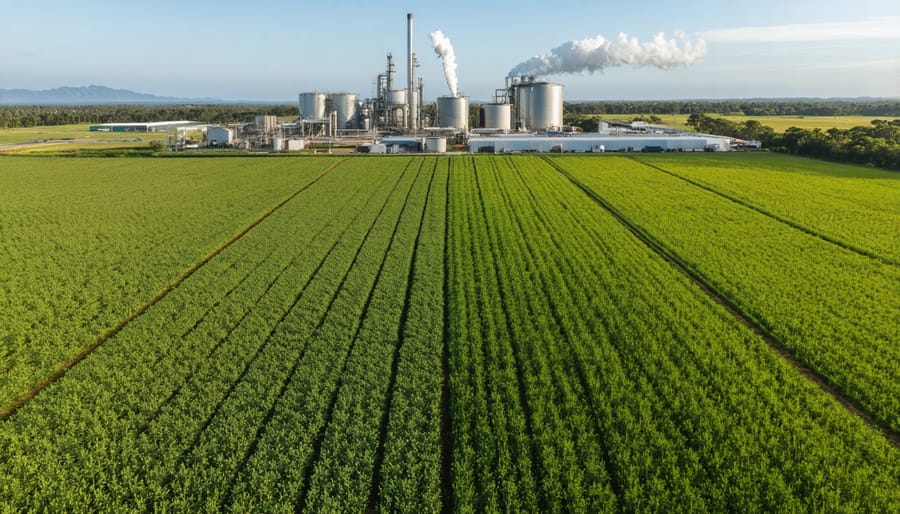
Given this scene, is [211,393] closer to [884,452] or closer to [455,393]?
[455,393]

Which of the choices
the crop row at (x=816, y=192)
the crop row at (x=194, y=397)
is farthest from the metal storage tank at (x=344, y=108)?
the crop row at (x=194, y=397)

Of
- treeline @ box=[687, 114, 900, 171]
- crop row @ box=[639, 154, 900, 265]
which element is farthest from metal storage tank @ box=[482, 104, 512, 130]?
treeline @ box=[687, 114, 900, 171]

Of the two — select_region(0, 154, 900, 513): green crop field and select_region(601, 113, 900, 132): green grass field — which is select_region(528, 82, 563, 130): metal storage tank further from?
select_region(0, 154, 900, 513): green crop field

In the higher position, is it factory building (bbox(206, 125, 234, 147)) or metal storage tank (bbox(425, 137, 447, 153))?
factory building (bbox(206, 125, 234, 147))

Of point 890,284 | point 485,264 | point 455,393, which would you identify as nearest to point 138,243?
point 485,264

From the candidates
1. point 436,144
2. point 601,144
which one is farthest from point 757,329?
point 601,144

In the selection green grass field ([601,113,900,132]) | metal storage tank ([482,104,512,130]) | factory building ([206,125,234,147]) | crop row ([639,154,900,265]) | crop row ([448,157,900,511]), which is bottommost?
crop row ([448,157,900,511])

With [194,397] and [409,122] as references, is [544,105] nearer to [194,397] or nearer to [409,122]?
[409,122]
